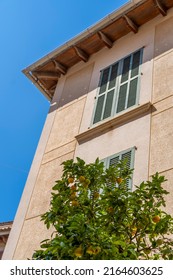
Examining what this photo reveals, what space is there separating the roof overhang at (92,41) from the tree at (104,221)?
6970 mm

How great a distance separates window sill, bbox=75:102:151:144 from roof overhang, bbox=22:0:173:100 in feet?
11.3

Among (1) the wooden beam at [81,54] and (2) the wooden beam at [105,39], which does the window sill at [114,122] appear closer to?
(2) the wooden beam at [105,39]

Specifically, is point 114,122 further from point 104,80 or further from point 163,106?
point 104,80

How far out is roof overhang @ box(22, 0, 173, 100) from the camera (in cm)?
1079

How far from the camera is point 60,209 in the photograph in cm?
464

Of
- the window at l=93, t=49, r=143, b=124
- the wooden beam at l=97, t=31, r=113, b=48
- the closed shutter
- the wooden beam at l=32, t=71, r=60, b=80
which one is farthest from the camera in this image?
the wooden beam at l=32, t=71, r=60, b=80

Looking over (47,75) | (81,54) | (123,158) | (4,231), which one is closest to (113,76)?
(81,54)

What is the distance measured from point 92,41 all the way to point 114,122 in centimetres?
396

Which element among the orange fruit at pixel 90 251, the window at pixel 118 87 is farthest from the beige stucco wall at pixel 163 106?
the orange fruit at pixel 90 251

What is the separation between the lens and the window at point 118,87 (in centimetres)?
912

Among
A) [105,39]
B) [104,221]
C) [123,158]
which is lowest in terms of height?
[104,221]

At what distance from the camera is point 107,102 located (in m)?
9.55

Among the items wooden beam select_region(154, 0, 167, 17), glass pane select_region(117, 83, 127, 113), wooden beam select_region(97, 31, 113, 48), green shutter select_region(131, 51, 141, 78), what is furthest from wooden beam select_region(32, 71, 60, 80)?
wooden beam select_region(154, 0, 167, 17)

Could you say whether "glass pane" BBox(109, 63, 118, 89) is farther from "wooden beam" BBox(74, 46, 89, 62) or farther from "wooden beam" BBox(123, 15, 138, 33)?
"wooden beam" BBox(74, 46, 89, 62)
